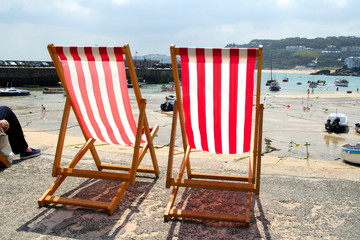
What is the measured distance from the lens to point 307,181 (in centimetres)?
315

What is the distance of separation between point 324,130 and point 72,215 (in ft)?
32.9

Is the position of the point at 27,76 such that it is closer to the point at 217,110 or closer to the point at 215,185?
the point at 217,110

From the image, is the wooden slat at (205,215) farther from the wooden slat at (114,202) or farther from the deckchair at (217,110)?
the wooden slat at (114,202)

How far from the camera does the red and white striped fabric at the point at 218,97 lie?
248 centimetres

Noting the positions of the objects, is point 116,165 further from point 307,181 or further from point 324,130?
point 324,130

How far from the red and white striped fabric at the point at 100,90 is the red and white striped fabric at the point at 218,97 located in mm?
561

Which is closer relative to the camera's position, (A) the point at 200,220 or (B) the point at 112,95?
(A) the point at 200,220

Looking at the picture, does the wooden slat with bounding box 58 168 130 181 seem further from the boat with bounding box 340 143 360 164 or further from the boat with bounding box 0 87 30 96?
the boat with bounding box 0 87 30 96

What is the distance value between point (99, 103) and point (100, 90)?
0.14 m

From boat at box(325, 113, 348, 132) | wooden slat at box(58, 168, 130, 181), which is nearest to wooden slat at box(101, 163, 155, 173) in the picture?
wooden slat at box(58, 168, 130, 181)

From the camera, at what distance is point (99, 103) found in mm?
2961

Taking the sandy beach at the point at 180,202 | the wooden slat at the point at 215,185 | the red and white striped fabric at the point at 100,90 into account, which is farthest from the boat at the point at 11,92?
the wooden slat at the point at 215,185

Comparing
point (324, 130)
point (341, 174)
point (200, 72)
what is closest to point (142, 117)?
point (200, 72)

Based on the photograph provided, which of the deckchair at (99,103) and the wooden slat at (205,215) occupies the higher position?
the deckchair at (99,103)
